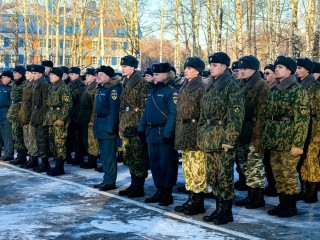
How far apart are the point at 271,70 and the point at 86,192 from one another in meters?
3.77

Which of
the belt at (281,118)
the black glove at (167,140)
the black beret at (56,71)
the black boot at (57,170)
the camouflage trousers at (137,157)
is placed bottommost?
the black boot at (57,170)

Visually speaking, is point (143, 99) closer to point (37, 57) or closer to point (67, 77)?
point (67, 77)

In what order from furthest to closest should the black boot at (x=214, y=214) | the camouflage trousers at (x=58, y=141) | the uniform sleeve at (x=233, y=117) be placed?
the camouflage trousers at (x=58, y=141), the black boot at (x=214, y=214), the uniform sleeve at (x=233, y=117)

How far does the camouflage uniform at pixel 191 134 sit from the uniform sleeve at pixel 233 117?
0.77 meters

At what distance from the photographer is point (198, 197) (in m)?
7.77

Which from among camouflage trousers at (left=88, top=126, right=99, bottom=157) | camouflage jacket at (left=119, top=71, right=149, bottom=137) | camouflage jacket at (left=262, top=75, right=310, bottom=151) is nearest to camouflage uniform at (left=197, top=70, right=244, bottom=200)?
camouflage jacket at (left=262, top=75, right=310, bottom=151)

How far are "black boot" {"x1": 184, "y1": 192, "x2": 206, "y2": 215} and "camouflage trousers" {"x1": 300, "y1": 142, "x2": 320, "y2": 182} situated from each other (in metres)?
1.92

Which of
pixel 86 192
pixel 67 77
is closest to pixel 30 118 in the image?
pixel 67 77

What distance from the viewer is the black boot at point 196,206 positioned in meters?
7.63

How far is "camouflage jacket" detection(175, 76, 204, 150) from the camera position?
7730mm

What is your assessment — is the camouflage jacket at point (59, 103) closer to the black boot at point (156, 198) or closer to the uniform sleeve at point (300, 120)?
the black boot at point (156, 198)

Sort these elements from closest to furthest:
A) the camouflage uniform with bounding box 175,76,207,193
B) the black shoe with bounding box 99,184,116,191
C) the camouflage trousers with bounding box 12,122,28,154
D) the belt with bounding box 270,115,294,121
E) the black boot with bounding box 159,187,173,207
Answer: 1. the belt with bounding box 270,115,294,121
2. the camouflage uniform with bounding box 175,76,207,193
3. the black boot with bounding box 159,187,173,207
4. the black shoe with bounding box 99,184,116,191
5. the camouflage trousers with bounding box 12,122,28,154

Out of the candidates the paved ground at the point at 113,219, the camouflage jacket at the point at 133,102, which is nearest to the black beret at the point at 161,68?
the camouflage jacket at the point at 133,102

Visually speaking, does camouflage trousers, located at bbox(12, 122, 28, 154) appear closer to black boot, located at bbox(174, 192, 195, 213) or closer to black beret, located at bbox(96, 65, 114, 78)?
black beret, located at bbox(96, 65, 114, 78)
